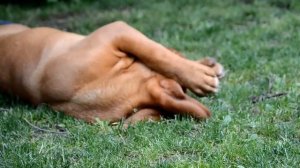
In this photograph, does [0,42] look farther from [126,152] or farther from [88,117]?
[126,152]

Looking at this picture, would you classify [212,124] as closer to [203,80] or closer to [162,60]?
[203,80]

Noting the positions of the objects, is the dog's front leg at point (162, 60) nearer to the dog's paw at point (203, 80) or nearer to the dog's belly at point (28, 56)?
the dog's paw at point (203, 80)

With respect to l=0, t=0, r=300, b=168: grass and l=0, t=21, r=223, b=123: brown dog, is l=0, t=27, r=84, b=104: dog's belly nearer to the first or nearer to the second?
l=0, t=21, r=223, b=123: brown dog

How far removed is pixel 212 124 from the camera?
386cm

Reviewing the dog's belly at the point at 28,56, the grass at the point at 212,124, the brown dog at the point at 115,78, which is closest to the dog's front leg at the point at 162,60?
the brown dog at the point at 115,78

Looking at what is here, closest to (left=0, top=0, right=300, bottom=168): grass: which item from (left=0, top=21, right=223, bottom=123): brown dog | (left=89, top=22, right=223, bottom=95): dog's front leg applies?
(left=0, top=21, right=223, bottom=123): brown dog

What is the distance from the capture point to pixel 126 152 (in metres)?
3.47

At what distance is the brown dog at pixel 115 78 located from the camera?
13.3ft

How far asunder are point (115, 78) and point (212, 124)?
718 millimetres

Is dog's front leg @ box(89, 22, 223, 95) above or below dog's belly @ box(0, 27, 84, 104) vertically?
above

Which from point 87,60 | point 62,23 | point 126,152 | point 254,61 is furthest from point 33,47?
point 62,23

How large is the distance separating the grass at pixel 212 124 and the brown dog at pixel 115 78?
117mm

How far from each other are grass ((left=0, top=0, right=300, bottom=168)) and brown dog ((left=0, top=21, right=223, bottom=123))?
0.39 ft

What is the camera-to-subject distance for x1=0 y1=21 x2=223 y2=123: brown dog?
13.3 feet
